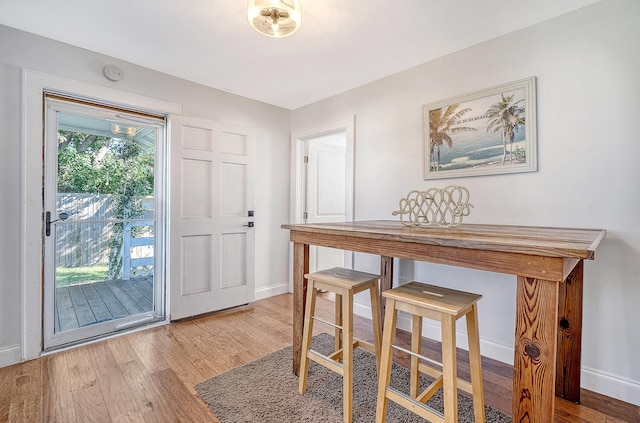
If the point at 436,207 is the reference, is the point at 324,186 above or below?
above

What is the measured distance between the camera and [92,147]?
251 centimetres

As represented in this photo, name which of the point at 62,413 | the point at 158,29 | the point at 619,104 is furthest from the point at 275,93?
the point at 62,413

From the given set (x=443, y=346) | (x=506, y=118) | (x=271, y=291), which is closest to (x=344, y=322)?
(x=443, y=346)

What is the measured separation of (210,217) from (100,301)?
1171 millimetres

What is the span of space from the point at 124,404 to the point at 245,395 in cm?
66

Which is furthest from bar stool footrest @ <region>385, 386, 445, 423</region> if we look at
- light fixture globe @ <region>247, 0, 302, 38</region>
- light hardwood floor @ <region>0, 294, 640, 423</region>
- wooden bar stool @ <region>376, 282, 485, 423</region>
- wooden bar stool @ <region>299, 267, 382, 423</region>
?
light fixture globe @ <region>247, 0, 302, 38</region>

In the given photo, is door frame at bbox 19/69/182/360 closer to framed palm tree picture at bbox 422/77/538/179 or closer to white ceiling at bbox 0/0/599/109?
white ceiling at bbox 0/0/599/109

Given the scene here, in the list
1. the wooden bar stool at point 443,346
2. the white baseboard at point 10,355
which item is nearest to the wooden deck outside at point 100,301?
the white baseboard at point 10,355

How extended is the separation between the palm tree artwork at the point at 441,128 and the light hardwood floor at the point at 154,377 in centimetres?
154

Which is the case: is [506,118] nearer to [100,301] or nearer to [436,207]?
[436,207]

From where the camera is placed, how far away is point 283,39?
2184 mm

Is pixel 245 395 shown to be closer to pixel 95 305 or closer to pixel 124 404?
pixel 124 404

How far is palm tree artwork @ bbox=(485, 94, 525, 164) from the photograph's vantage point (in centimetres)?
203

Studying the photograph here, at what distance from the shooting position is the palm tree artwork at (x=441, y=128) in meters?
2.33
